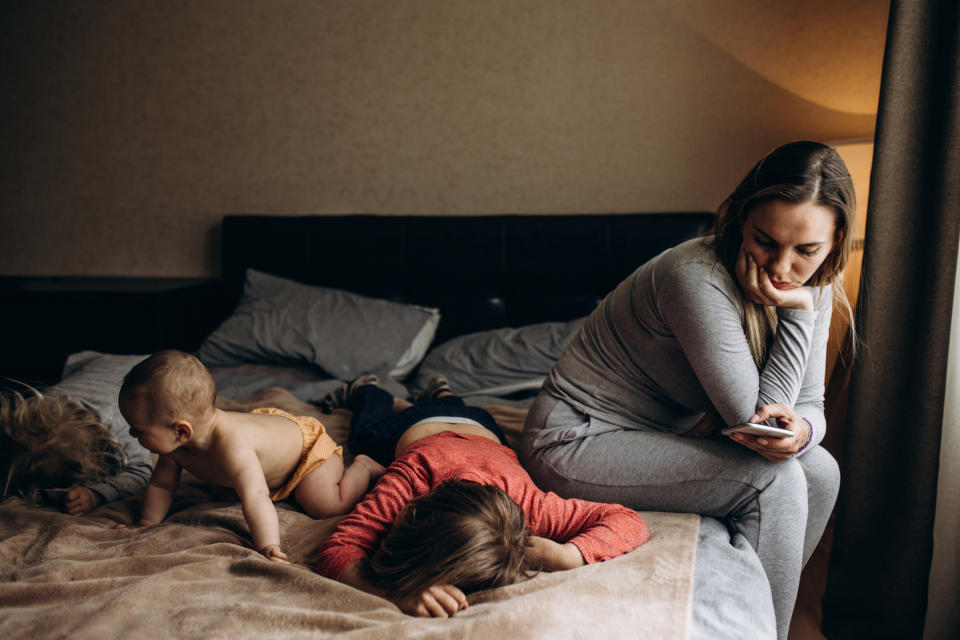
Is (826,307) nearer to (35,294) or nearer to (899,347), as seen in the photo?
(899,347)

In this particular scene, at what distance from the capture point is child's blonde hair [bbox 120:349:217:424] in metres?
1.14

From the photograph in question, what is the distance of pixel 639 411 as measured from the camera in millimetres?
1369

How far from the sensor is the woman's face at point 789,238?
1125mm

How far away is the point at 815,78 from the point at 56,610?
269 centimetres

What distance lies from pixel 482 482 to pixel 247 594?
1.36 ft

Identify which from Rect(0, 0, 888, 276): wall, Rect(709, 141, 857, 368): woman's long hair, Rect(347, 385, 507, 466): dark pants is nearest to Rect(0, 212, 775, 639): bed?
Rect(347, 385, 507, 466): dark pants

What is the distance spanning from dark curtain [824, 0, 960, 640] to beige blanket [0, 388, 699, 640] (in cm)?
64

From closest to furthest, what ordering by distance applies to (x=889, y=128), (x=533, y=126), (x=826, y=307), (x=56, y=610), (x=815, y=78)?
(x=56, y=610) < (x=826, y=307) < (x=889, y=128) < (x=815, y=78) < (x=533, y=126)

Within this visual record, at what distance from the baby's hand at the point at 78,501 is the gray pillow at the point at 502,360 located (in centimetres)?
105

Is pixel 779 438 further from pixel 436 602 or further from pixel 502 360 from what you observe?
pixel 502 360

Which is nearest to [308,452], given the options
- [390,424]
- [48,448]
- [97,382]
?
[390,424]

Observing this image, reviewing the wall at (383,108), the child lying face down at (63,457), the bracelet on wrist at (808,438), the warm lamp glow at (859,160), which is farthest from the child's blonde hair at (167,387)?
the warm lamp glow at (859,160)

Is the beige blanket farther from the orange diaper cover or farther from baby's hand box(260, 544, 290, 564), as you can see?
the orange diaper cover

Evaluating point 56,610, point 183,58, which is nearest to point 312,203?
point 183,58
